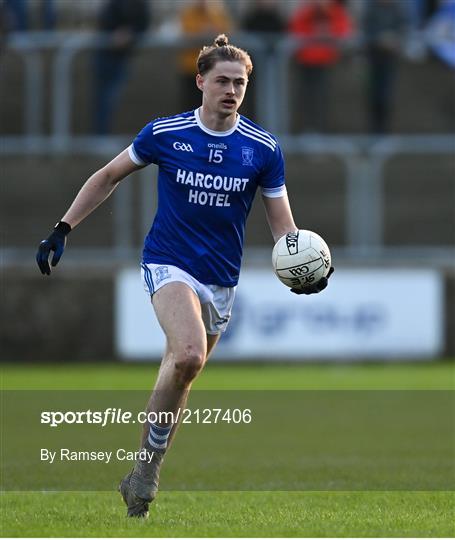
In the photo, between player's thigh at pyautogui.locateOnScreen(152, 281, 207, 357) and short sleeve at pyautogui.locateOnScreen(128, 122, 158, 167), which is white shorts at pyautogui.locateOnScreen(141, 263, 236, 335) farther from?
short sleeve at pyautogui.locateOnScreen(128, 122, 158, 167)

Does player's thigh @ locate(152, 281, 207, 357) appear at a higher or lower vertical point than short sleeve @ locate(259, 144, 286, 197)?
lower

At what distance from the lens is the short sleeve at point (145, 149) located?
7.89m

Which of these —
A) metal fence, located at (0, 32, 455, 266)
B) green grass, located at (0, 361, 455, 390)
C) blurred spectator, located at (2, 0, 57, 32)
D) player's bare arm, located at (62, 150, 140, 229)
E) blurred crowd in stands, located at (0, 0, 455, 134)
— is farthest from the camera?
blurred spectator, located at (2, 0, 57, 32)

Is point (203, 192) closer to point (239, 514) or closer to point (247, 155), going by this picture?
point (247, 155)

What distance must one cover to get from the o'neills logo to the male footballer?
124 millimetres

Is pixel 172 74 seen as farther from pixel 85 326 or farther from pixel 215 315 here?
pixel 215 315

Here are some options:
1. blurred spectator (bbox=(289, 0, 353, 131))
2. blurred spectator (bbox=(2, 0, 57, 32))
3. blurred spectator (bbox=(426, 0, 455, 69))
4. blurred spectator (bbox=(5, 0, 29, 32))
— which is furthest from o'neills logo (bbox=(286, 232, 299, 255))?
blurred spectator (bbox=(426, 0, 455, 69))

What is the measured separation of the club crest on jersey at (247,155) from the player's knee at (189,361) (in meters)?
1.20

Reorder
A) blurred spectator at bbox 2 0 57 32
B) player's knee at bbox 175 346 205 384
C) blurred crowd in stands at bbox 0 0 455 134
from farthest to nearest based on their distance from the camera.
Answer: blurred spectator at bbox 2 0 57 32 < blurred crowd in stands at bbox 0 0 455 134 < player's knee at bbox 175 346 205 384

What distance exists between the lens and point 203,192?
7820 mm

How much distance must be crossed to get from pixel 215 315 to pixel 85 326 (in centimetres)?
1118

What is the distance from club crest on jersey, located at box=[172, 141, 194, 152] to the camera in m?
7.86

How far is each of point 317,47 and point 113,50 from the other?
2.86 metres

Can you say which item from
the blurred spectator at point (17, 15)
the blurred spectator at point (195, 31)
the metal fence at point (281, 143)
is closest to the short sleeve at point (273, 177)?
the metal fence at point (281, 143)
